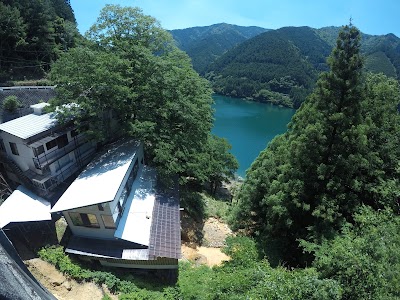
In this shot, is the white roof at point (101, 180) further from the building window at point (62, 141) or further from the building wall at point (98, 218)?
the building window at point (62, 141)

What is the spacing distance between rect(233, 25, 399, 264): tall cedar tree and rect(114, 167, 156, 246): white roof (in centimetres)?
668

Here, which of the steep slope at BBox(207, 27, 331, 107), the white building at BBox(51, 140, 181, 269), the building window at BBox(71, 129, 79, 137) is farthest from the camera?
the steep slope at BBox(207, 27, 331, 107)

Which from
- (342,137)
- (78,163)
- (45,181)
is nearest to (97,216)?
(45,181)

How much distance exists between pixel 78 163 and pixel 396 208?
1812 cm

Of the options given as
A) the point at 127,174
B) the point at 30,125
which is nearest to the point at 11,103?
the point at 30,125

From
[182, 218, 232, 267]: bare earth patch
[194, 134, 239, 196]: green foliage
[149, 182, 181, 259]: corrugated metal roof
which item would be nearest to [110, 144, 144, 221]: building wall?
[149, 182, 181, 259]: corrugated metal roof

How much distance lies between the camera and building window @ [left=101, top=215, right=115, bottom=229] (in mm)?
12745

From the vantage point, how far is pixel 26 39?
37094 mm

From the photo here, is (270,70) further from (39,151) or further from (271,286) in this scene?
(271,286)

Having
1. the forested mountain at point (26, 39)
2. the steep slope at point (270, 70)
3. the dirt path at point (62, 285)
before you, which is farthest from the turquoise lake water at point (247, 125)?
the forested mountain at point (26, 39)

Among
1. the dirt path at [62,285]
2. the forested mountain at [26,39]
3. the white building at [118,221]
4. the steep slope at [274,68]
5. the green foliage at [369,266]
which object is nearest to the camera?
the green foliage at [369,266]

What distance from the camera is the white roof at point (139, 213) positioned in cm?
1318

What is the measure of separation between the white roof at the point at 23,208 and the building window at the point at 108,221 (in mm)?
2906

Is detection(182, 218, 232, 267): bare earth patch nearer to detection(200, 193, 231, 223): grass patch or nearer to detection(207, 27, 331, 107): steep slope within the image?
detection(200, 193, 231, 223): grass patch
